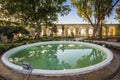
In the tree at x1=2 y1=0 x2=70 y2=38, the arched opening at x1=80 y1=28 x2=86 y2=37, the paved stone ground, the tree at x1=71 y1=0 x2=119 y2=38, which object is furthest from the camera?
the arched opening at x1=80 y1=28 x2=86 y2=37

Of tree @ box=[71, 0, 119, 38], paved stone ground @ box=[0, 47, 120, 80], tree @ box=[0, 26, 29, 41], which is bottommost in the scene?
paved stone ground @ box=[0, 47, 120, 80]

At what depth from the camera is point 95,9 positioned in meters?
20.0

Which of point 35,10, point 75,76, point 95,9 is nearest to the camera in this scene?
point 75,76

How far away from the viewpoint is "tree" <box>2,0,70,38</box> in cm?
1722

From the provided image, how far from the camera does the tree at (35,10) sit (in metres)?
17.2

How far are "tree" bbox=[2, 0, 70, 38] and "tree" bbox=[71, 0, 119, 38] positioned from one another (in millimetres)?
2257

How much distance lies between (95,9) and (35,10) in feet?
24.2

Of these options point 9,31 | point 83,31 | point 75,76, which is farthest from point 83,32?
point 75,76

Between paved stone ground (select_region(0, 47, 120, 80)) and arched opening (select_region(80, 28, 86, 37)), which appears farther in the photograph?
arched opening (select_region(80, 28, 86, 37))

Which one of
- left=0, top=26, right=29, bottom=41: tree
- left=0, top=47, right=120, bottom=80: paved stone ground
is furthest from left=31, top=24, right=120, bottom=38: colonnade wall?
left=0, top=47, right=120, bottom=80: paved stone ground

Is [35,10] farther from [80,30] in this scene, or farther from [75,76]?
[75,76]

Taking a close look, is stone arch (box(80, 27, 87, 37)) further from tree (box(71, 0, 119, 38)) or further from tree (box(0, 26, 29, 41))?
tree (box(0, 26, 29, 41))

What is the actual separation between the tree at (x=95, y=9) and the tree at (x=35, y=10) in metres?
2.26

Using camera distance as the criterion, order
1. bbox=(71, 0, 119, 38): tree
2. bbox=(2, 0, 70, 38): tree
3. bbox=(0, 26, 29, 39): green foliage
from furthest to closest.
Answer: bbox=(71, 0, 119, 38): tree, bbox=(0, 26, 29, 39): green foliage, bbox=(2, 0, 70, 38): tree
